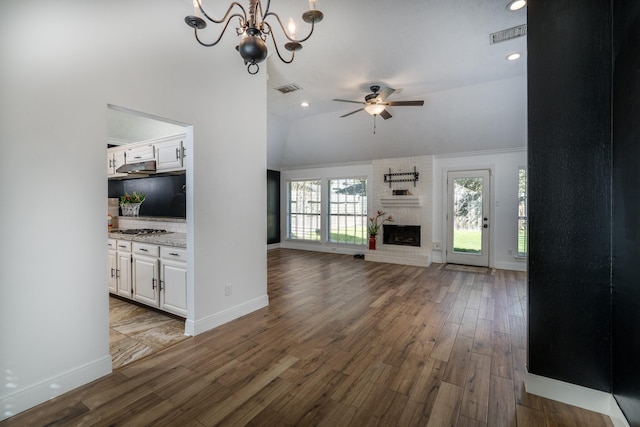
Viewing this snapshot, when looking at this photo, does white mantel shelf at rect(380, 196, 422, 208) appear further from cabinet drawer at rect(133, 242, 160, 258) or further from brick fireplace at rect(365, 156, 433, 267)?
A: cabinet drawer at rect(133, 242, 160, 258)

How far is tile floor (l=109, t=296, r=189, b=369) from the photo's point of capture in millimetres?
2602

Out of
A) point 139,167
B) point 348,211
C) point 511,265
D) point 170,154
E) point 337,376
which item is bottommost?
point 337,376

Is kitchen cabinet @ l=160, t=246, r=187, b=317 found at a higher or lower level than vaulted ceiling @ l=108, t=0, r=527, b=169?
lower

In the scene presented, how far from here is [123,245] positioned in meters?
3.75

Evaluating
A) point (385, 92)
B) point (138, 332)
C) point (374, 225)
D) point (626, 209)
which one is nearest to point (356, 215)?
point (374, 225)

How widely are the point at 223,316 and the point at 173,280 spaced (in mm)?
693

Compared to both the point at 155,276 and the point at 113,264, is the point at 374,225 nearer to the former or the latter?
the point at 155,276

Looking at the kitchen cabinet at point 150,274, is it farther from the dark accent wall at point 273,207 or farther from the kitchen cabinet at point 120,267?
the dark accent wall at point 273,207

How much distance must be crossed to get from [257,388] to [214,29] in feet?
10.9

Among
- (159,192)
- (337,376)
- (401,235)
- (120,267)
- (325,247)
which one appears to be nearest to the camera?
(337,376)

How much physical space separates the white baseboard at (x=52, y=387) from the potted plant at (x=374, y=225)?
19.1ft

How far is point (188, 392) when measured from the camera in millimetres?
2031

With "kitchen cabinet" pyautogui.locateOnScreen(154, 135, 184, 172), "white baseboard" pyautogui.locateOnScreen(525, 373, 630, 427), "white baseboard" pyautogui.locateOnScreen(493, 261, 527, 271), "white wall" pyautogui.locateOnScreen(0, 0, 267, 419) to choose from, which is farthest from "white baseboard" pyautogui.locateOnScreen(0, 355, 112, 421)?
"white baseboard" pyautogui.locateOnScreen(493, 261, 527, 271)

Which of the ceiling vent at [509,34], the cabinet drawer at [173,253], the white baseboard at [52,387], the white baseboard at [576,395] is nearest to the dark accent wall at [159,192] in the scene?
the cabinet drawer at [173,253]
